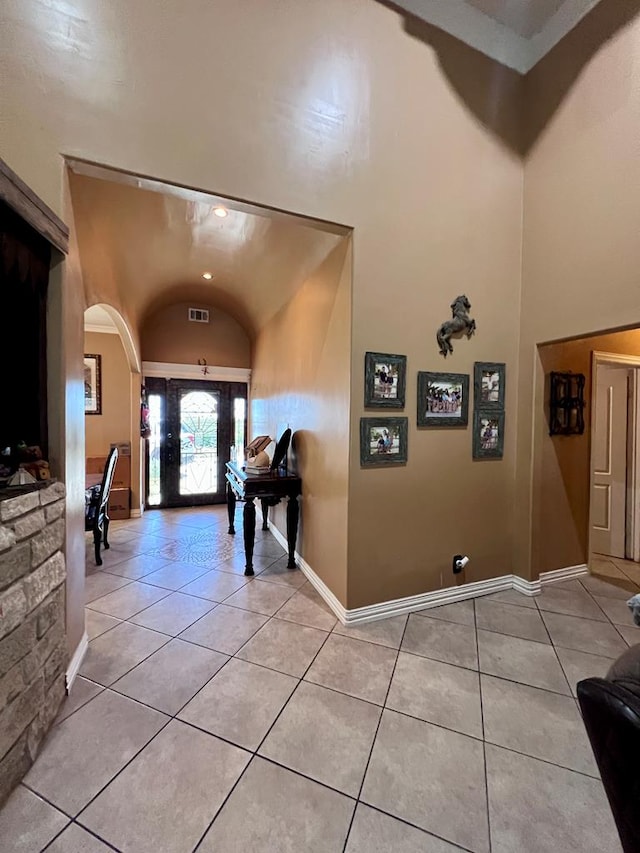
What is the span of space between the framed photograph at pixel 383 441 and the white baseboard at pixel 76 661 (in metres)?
1.95

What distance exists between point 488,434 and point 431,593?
1.32 m

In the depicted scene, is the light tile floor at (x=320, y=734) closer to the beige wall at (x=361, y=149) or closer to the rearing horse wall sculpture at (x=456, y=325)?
the beige wall at (x=361, y=149)

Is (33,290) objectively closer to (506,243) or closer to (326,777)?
(326,777)

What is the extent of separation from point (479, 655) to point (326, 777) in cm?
118

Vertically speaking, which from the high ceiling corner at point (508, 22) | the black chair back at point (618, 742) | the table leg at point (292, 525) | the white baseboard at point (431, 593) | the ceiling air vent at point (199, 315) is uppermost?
the high ceiling corner at point (508, 22)

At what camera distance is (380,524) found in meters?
2.49

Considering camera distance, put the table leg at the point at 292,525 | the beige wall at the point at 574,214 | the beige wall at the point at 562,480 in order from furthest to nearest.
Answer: the table leg at the point at 292,525 < the beige wall at the point at 562,480 < the beige wall at the point at 574,214

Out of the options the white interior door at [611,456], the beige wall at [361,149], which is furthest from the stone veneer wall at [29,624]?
the white interior door at [611,456]

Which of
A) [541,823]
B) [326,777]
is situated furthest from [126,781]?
[541,823]

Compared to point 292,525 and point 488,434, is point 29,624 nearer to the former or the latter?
point 292,525

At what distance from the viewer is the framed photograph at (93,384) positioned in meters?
5.21

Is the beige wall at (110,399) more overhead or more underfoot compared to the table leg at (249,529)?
more overhead

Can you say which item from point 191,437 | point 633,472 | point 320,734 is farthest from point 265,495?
point 633,472

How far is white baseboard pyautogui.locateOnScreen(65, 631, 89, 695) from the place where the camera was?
1.81 meters
